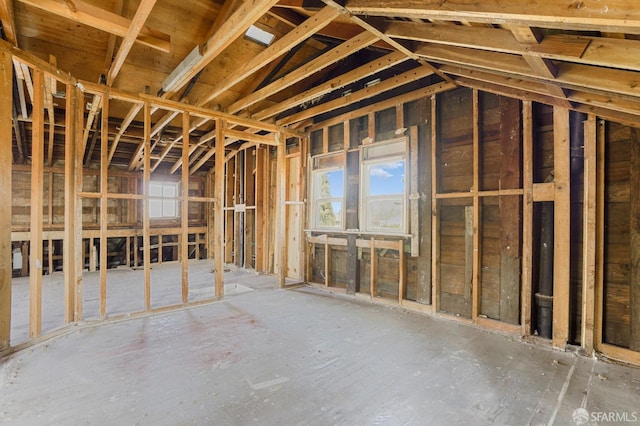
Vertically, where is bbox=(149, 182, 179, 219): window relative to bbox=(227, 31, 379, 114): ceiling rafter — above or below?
below

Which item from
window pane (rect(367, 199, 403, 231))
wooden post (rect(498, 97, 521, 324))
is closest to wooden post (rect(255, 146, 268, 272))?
window pane (rect(367, 199, 403, 231))

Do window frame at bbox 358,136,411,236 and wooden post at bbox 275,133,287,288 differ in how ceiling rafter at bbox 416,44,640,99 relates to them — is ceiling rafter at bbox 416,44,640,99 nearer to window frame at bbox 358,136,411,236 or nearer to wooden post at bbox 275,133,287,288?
window frame at bbox 358,136,411,236

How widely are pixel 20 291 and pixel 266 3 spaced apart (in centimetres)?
609

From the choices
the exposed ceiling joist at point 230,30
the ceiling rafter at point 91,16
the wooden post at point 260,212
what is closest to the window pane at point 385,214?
the exposed ceiling joist at point 230,30

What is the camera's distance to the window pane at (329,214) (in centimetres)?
509

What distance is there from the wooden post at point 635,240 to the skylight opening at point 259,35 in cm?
394

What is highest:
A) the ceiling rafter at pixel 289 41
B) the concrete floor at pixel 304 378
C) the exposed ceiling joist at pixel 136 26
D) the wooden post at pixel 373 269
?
the ceiling rafter at pixel 289 41

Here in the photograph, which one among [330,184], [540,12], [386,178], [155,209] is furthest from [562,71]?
[155,209]

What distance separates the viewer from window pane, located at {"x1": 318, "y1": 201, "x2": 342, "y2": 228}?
5.09 meters

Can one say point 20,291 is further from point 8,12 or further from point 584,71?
point 584,71

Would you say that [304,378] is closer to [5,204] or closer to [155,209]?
[5,204]

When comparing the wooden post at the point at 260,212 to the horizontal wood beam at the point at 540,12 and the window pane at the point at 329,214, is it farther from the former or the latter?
the horizontal wood beam at the point at 540,12

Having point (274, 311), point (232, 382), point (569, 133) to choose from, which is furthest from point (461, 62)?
point (274, 311)

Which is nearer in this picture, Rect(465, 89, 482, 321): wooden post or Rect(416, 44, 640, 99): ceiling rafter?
Rect(416, 44, 640, 99): ceiling rafter
